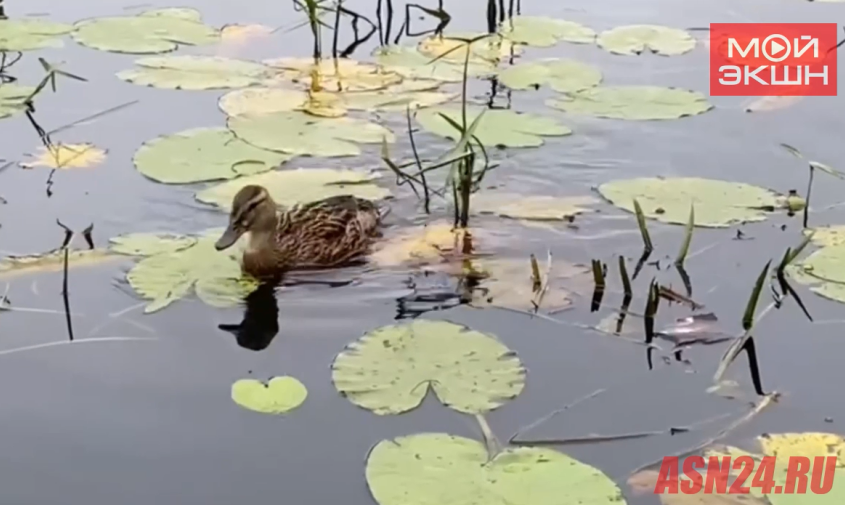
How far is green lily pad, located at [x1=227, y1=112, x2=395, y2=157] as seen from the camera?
16.1 feet

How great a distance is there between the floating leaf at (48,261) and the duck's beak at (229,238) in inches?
13.8

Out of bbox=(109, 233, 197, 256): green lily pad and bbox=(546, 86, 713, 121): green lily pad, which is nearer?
bbox=(109, 233, 197, 256): green lily pad

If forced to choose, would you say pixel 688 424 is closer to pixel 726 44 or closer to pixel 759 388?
pixel 759 388

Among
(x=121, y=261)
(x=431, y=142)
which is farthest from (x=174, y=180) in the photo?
(x=431, y=142)

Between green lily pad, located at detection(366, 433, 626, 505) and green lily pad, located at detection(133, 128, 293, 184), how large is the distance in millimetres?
1877

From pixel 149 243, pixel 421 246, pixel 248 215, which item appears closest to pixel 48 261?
pixel 149 243

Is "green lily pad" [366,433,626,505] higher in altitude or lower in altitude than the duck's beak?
lower

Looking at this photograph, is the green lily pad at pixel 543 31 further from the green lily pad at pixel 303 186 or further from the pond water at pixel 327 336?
the green lily pad at pixel 303 186

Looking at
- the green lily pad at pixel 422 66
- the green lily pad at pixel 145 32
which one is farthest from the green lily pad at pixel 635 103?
the green lily pad at pixel 145 32

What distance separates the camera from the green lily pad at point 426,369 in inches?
131

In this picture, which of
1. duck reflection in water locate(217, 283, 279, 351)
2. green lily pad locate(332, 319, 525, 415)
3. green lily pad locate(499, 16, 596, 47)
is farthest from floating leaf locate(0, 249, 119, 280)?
green lily pad locate(499, 16, 596, 47)

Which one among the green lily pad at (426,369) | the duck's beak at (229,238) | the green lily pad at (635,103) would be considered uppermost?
the green lily pad at (635,103)

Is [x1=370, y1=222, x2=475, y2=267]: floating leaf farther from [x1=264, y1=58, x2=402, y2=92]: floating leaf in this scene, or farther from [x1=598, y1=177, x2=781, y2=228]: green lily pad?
[x1=264, y1=58, x2=402, y2=92]: floating leaf

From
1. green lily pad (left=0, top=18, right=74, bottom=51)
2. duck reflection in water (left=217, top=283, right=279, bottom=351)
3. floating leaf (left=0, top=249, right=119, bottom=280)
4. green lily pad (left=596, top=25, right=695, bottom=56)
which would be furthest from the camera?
green lily pad (left=596, top=25, right=695, bottom=56)
